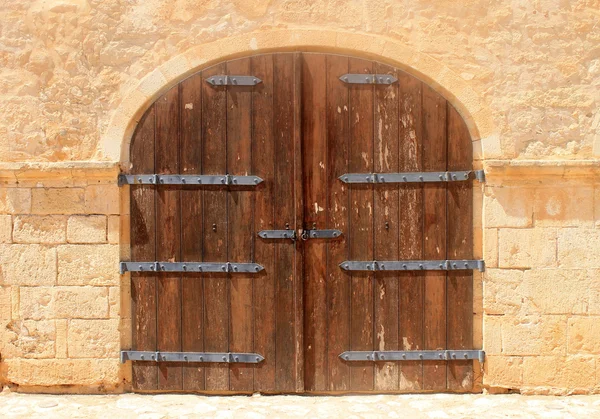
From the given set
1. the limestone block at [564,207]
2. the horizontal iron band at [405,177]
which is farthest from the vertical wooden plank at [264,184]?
the limestone block at [564,207]

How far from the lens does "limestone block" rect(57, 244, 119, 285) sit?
3902 mm

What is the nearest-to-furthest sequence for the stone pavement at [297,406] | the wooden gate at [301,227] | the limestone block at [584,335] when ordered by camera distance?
the stone pavement at [297,406]
the limestone block at [584,335]
the wooden gate at [301,227]

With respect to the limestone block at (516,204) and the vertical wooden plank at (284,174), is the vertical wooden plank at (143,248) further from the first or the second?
the limestone block at (516,204)

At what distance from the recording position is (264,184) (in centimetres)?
391

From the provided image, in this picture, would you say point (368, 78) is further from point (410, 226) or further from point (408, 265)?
point (408, 265)

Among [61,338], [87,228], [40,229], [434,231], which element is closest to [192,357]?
[61,338]

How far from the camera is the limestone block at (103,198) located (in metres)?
3.89

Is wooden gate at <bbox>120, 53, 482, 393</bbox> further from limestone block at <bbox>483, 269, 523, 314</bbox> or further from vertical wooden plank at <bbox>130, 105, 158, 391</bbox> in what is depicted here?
limestone block at <bbox>483, 269, 523, 314</bbox>

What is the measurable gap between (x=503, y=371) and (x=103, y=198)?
2857 mm

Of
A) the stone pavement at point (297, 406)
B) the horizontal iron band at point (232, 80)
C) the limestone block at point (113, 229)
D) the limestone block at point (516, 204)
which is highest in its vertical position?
the horizontal iron band at point (232, 80)

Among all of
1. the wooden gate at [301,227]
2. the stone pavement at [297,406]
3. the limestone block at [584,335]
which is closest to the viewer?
the stone pavement at [297,406]

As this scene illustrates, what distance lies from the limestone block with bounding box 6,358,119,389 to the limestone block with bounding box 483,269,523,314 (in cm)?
248

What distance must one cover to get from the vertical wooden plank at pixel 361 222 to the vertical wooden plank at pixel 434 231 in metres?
0.36

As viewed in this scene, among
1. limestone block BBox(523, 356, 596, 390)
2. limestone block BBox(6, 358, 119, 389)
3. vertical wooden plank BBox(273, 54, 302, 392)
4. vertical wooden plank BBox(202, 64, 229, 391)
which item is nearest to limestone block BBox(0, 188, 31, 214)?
limestone block BBox(6, 358, 119, 389)
